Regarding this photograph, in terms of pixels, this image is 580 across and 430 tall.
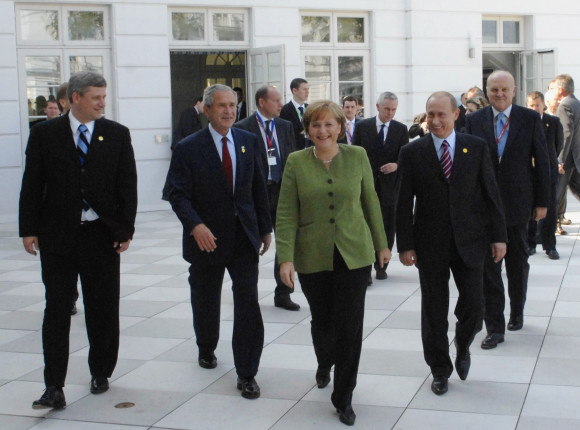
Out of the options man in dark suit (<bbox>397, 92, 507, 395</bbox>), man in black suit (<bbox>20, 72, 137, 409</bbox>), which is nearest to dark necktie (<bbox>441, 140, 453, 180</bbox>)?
man in dark suit (<bbox>397, 92, 507, 395</bbox>)

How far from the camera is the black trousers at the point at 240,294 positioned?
17.7 feet

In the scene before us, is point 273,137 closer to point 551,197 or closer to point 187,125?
point 551,197

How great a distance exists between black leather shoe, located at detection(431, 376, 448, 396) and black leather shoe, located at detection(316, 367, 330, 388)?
1.95 ft

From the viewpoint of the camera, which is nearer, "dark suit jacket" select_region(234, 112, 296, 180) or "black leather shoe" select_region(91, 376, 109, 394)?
"black leather shoe" select_region(91, 376, 109, 394)

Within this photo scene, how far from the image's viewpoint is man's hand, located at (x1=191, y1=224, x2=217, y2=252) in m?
5.37

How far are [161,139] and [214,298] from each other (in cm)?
969

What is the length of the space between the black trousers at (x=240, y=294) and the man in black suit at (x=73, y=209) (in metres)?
0.58

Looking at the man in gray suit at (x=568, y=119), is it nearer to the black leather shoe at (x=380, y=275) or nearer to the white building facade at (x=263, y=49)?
the black leather shoe at (x=380, y=275)

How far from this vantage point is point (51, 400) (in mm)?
5098

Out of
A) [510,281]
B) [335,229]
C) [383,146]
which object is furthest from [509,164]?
[383,146]

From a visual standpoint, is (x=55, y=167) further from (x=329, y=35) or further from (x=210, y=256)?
(x=329, y=35)

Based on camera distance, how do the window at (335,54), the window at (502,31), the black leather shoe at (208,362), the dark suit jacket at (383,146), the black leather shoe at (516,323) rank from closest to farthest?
the black leather shoe at (208,362)
the black leather shoe at (516,323)
the dark suit jacket at (383,146)
the window at (335,54)
the window at (502,31)

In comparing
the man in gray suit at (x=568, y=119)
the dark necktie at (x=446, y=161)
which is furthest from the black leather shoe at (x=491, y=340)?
the man in gray suit at (x=568, y=119)

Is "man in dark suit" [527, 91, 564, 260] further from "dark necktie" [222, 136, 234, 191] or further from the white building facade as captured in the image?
the white building facade
